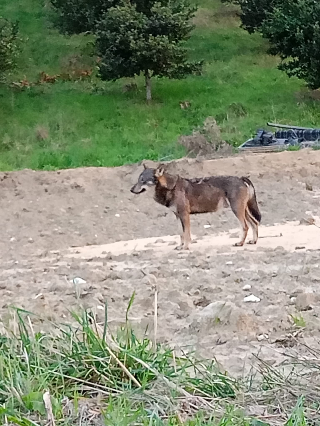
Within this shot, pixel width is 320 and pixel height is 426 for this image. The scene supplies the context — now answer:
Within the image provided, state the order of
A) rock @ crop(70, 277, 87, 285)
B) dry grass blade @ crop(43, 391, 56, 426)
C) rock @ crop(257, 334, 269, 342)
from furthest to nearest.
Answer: rock @ crop(70, 277, 87, 285)
rock @ crop(257, 334, 269, 342)
dry grass blade @ crop(43, 391, 56, 426)

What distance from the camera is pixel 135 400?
3203mm

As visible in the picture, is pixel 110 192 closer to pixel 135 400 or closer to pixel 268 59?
pixel 135 400

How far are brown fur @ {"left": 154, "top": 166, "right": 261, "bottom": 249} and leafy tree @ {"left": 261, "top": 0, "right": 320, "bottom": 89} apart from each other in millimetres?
16004

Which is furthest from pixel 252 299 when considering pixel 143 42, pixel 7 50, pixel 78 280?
pixel 143 42

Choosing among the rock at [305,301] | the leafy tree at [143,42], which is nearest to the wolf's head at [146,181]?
the rock at [305,301]

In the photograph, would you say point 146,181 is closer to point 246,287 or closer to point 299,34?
point 246,287

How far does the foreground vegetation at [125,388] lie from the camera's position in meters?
3.04

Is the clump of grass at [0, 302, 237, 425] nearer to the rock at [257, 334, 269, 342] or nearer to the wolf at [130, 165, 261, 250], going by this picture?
the rock at [257, 334, 269, 342]

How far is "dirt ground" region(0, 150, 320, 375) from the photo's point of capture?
5047 millimetres

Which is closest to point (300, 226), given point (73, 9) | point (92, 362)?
point (92, 362)

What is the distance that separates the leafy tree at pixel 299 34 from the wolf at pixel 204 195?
16.0 m

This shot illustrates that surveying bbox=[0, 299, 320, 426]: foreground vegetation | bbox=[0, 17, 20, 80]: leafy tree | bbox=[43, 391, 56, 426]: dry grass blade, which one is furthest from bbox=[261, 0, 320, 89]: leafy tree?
bbox=[43, 391, 56, 426]: dry grass blade

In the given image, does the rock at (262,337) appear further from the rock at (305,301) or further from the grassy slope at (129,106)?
the grassy slope at (129,106)

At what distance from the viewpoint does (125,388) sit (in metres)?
3.36
